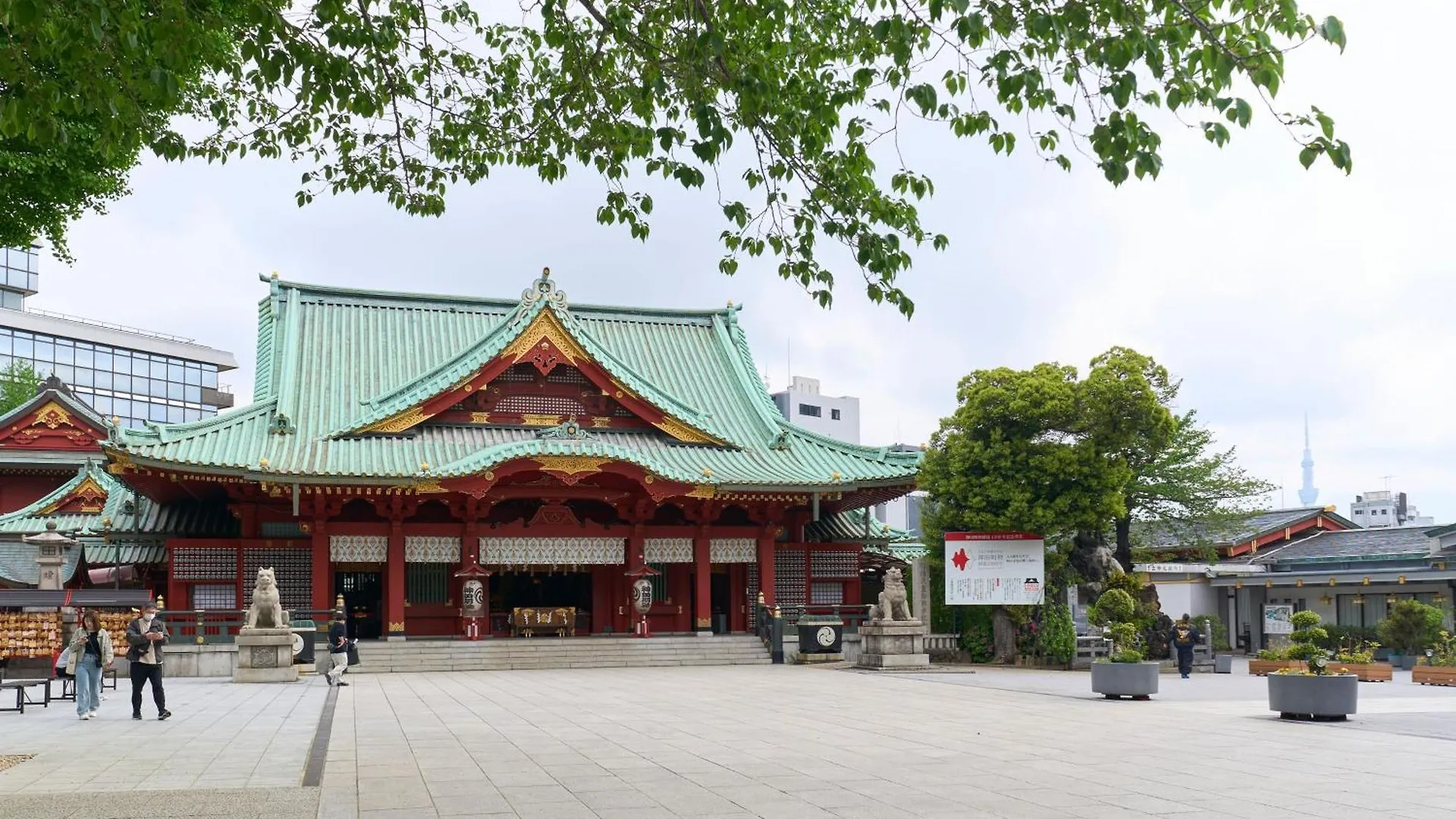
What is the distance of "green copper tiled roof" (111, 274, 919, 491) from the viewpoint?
105 ft

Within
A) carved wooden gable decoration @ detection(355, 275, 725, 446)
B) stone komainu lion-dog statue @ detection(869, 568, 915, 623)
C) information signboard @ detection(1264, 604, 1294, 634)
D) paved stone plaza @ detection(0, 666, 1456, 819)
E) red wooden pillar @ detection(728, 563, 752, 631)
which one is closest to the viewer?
paved stone plaza @ detection(0, 666, 1456, 819)

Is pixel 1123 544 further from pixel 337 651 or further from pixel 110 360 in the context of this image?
pixel 110 360

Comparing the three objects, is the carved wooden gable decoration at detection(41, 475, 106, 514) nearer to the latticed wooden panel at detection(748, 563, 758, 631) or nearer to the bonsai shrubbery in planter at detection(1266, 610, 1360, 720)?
the latticed wooden panel at detection(748, 563, 758, 631)

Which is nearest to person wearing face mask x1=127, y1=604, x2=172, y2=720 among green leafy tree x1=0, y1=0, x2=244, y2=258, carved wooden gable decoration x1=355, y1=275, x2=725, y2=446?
green leafy tree x1=0, y1=0, x2=244, y2=258

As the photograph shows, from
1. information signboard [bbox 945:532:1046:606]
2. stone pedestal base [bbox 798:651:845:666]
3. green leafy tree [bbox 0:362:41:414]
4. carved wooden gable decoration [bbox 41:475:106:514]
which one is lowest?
stone pedestal base [bbox 798:651:845:666]

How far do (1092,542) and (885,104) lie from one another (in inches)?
1037

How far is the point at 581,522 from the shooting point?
34.8 m

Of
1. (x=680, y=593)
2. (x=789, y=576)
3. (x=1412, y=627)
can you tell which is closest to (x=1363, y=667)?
(x=1412, y=627)

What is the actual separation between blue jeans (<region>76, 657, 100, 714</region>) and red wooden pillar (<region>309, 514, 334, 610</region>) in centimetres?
1297

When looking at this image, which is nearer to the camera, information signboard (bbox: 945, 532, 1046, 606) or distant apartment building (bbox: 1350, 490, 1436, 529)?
information signboard (bbox: 945, 532, 1046, 606)

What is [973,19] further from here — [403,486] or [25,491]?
[25,491]

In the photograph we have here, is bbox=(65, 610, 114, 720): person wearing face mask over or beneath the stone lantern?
beneath

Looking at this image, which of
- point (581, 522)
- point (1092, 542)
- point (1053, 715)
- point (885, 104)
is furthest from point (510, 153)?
point (1092, 542)

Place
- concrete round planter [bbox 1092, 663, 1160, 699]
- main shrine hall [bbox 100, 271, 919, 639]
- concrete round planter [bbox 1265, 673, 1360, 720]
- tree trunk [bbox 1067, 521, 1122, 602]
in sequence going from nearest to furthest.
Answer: concrete round planter [bbox 1265, 673, 1360, 720] → concrete round planter [bbox 1092, 663, 1160, 699] → main shrine hall [bbox 100, 271, 919, 639] → tree trunk [bbox 1067, 521, 1122, 602]
